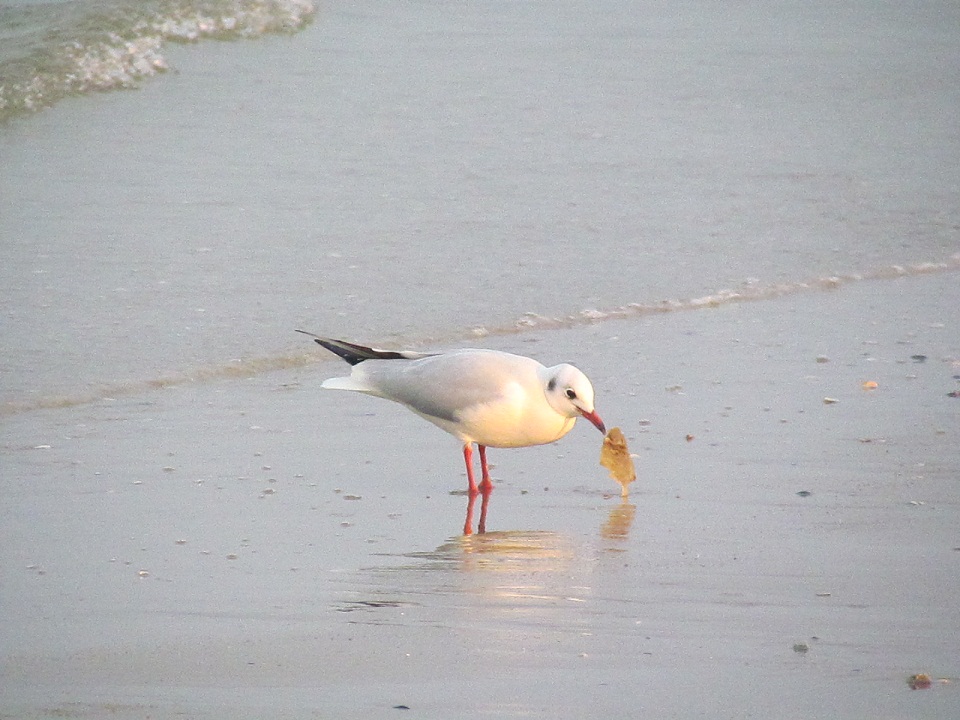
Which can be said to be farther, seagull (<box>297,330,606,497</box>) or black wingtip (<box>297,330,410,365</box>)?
black wingtip (<box>297,330,410,365</box>)

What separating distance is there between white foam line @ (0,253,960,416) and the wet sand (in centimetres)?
13

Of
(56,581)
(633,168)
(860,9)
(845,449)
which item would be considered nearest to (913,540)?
(845,449)

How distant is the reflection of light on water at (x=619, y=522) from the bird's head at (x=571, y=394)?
0.29m

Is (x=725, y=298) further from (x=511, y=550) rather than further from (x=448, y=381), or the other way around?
(x=511, y=550)

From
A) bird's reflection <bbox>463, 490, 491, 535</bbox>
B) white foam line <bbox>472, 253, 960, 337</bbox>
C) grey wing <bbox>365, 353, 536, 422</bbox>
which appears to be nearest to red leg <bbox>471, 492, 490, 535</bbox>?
bird's reflection <bbox>463, 490, 491, 535</bbox>

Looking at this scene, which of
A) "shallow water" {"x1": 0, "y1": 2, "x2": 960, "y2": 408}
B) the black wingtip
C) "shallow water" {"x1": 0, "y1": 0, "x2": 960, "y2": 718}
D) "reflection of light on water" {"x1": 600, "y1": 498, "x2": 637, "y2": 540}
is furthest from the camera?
"shallow water" {"x1": 0, "y1": 2, "x2": 960, "y2": 408}

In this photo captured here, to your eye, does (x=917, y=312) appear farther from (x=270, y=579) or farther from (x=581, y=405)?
(x=270, y=579)

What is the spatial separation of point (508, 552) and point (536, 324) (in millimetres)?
2900

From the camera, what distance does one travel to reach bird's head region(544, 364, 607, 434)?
4.89 m

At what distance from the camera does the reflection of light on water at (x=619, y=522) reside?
4.51 metres

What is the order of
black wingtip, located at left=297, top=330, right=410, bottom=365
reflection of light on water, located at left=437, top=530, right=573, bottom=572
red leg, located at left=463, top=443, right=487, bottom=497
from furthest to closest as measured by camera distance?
1. black wingtip, located at left=297, top=330, right=410, bottom=365
2. red leg, located at left=463, top=443, right=487, bottom=497
3. reflection of light on water, located at left=437, top=530, right=573, bottom=572

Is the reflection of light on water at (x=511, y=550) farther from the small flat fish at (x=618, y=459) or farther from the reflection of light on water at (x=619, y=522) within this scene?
the small flat fish at (x=618, y=459)

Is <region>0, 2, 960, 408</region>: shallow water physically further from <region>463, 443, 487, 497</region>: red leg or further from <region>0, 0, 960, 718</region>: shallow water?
<region>463, 443, 487, 497</region>: red leg

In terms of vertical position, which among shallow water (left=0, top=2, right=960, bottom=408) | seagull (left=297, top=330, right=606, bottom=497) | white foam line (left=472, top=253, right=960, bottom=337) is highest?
seagull (left=297, top=330, right=606, bottom=497)
